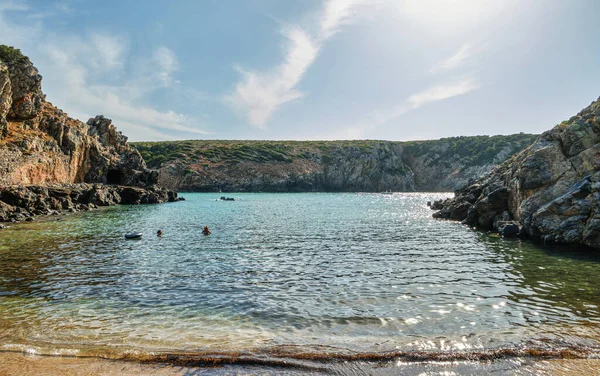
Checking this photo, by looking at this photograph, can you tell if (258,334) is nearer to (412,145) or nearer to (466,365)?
(466,365)

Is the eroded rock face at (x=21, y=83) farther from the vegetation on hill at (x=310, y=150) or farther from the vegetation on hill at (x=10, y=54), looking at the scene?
the vegetation on hill at (x=310, y=150)

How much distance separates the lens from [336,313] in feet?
41.2

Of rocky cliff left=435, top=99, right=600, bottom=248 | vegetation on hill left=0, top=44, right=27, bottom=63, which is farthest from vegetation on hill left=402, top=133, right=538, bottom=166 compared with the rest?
vegetation on hill left=0, top=44, right=27, bottom=63

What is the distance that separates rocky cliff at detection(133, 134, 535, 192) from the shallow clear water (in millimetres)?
121521

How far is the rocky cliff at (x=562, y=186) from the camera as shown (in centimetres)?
2478

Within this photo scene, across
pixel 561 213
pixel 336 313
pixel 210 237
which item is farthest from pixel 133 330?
pixel 561 213

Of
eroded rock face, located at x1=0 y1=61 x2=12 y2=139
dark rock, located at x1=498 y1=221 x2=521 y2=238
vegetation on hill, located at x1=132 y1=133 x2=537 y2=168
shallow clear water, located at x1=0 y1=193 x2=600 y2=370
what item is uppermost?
vegetation on hill, located at x1=132 y1=133 x2=537 y2=168

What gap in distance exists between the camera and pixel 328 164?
171125mm

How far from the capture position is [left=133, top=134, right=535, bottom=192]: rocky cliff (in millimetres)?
148500

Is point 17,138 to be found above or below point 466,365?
above

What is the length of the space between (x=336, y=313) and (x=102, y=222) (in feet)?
120

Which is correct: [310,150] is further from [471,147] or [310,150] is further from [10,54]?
[10,54]

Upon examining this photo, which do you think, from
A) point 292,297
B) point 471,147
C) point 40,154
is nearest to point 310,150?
point 471,147

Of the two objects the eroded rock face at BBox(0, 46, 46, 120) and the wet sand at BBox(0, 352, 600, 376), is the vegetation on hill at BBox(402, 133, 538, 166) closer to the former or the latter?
the eroded rock face at BBox(0, 46, 46, 120)
